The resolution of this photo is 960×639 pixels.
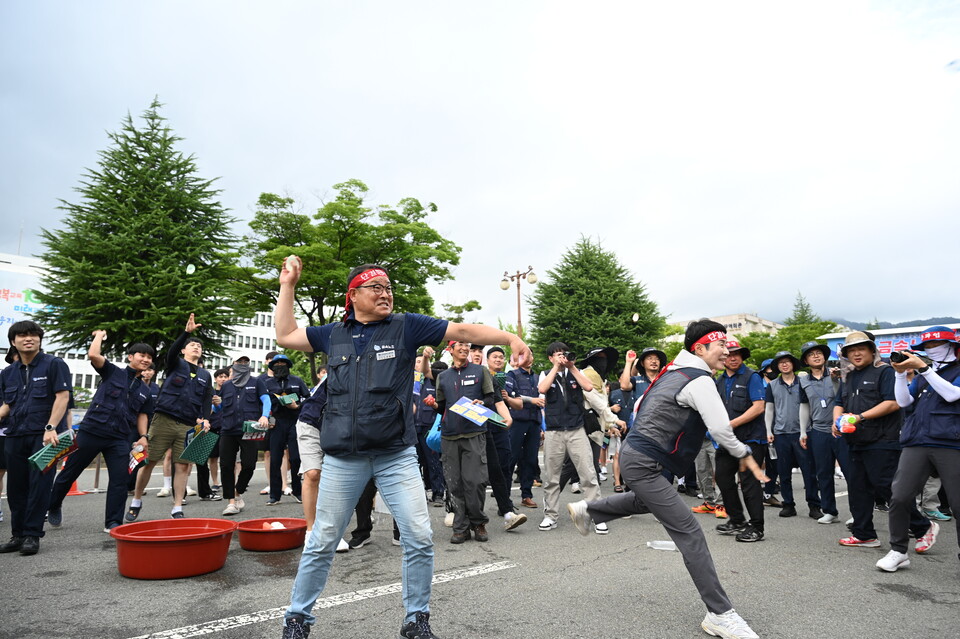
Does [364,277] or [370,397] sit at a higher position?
[364,277]

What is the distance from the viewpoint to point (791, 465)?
27.8ft

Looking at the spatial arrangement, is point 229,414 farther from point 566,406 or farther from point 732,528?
point 732,528

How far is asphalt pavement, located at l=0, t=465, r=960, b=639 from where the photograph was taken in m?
3.74

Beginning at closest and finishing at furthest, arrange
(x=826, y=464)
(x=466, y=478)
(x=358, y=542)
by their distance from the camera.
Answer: (x=358, y=542)
(x=466, y=478)
(x=826, y=464)

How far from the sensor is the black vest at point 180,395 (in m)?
7.86

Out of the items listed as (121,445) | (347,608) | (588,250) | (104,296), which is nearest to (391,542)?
(347,608)

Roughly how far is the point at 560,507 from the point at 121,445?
5.66m

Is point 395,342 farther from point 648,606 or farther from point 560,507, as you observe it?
point 560,507

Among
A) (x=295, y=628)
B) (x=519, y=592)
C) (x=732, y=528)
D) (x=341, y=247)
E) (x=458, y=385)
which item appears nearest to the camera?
(x=295, y=628)

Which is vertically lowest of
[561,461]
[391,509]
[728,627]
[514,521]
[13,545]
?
[514,521]

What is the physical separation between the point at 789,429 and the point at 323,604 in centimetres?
701

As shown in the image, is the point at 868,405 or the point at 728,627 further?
the point at 868,405

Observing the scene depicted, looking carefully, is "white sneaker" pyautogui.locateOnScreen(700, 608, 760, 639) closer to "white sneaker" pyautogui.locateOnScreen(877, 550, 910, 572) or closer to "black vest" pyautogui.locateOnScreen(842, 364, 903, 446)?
"white sneaker" pyautogui.locateOnScreen(877, 550, 910, 572)

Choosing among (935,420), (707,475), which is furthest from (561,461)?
(935,420)
